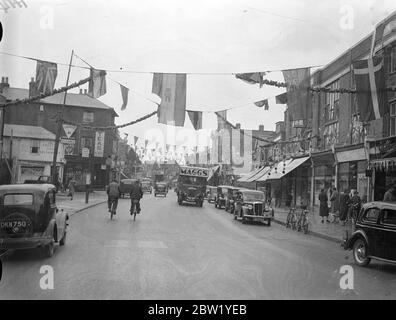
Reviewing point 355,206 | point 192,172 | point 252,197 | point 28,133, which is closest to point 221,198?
point 192,172

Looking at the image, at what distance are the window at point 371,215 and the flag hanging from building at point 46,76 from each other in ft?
38.1

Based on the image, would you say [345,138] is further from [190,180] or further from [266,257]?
[266,257]

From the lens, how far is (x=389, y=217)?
423 inches

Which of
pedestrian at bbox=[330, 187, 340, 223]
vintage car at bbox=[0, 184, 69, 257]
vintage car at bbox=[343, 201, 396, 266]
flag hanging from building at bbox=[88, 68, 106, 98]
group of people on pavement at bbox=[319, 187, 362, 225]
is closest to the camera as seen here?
vintage car at bbox=[0, 184, 69, 257]

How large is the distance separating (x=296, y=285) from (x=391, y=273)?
3.39 metres

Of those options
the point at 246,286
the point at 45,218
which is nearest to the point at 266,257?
the point at 246,286

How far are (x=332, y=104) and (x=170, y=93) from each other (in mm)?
16541

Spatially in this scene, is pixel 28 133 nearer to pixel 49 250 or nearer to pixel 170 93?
pixel 170 93

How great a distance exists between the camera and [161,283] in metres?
7.98

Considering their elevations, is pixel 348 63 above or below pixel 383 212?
above

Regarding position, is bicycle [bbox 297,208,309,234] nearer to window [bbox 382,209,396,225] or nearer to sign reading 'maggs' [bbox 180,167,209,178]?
window [bbox 382,209,396,225]

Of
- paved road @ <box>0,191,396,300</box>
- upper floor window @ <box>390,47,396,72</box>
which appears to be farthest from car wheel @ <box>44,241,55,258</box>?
upper floor window @ <box>390,47,396,72</box>

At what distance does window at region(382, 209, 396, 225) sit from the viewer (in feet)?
34.8

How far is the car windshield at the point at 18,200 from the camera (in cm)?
1034
